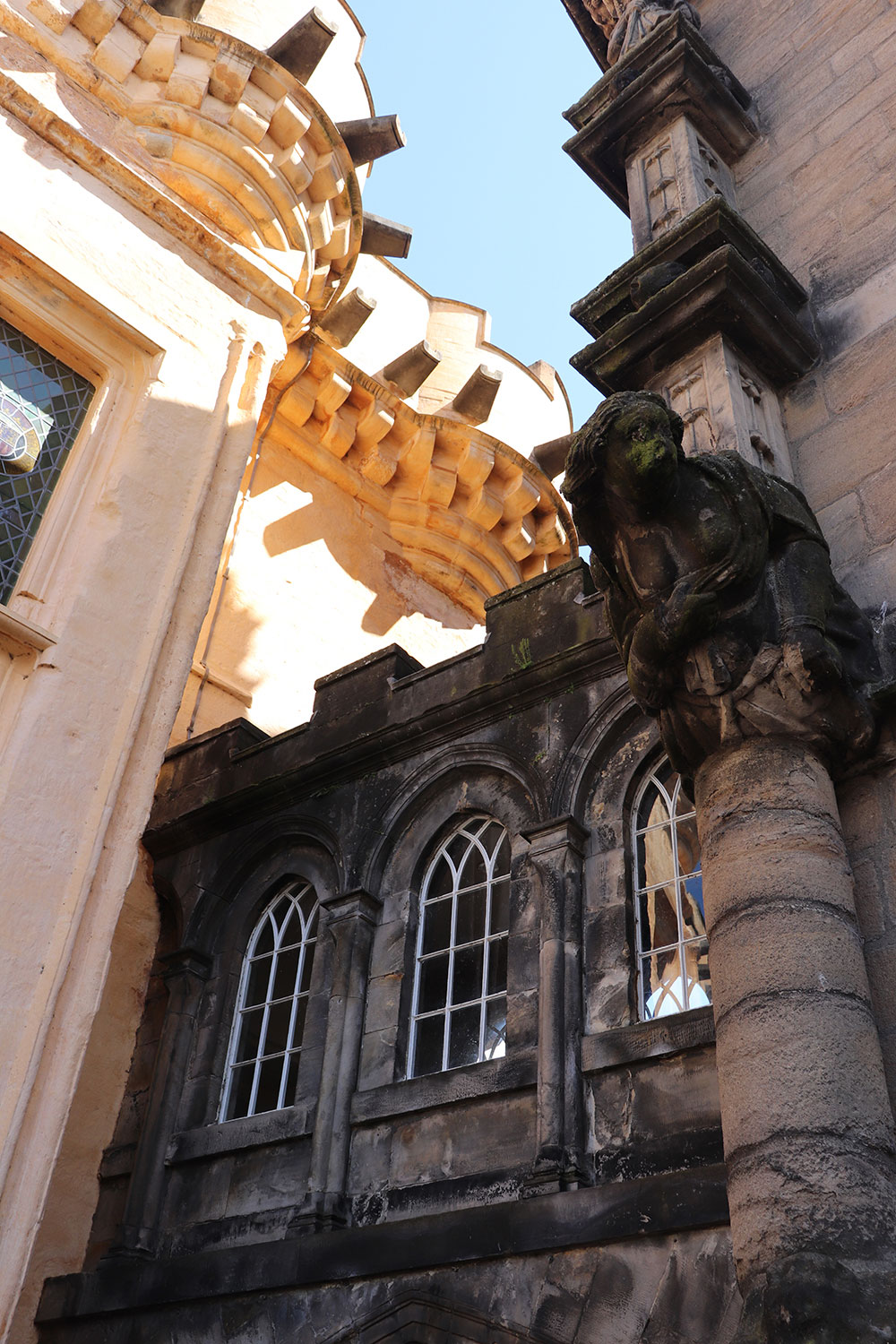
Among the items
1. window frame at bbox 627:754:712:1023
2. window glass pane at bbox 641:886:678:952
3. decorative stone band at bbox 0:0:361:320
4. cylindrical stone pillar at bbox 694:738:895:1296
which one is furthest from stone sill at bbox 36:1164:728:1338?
decorative stone band at bbox 0:0:361:320

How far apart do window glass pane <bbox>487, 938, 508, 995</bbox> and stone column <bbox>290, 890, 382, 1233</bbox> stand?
84 cm

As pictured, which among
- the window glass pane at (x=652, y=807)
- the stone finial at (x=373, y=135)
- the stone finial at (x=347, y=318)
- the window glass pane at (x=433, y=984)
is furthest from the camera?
the stone finial at (x=347, y=318)

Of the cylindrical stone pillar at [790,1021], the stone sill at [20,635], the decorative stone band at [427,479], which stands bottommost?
the cylindrical stone pillar at [790,1021]

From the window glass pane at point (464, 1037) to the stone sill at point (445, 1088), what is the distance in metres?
0.21

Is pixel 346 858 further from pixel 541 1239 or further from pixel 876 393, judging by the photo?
pixel 876 393

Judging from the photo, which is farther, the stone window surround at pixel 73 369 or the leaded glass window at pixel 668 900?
the stone window surround at pixel 73 369

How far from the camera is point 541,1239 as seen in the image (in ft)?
18.0

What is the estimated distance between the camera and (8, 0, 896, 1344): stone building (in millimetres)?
3264

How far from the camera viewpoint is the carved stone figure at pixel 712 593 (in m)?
3.60

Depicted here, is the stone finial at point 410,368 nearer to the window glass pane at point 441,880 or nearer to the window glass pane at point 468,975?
the window glass pane at point 441,880

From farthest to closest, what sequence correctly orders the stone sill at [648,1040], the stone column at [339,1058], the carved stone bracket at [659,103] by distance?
the stone column at [339,1058], the carved stone bracket at [659,103], the stone sill at [648,1040]

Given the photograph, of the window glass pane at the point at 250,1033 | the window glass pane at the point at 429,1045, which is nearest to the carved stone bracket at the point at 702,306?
the window glass pane at the point at 429,1045

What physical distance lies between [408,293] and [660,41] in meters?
8.76

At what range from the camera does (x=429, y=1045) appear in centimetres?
713
